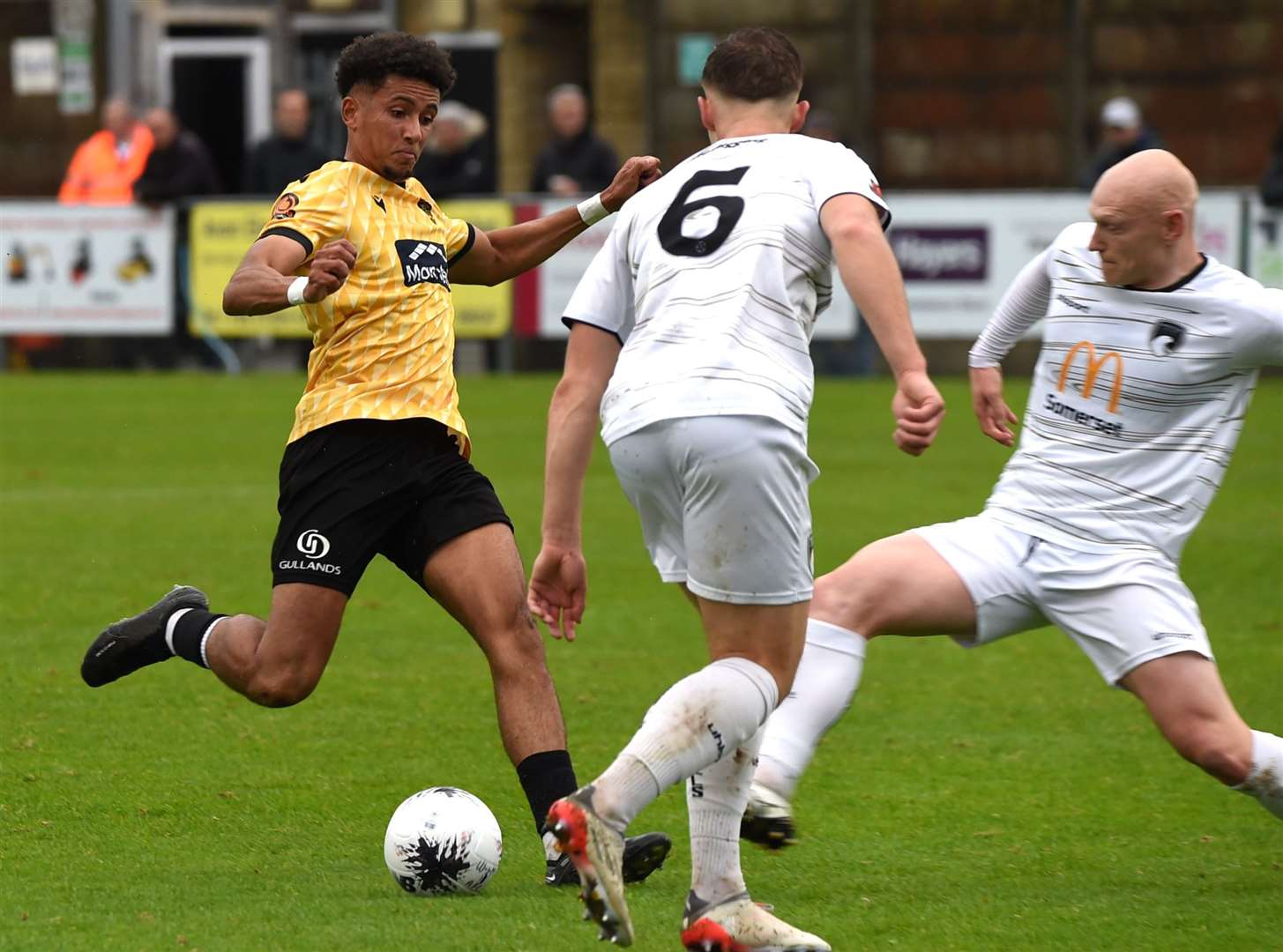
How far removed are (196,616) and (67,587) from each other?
→ 13.6 feet

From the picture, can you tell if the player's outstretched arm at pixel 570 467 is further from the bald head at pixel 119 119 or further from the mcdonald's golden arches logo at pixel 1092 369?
the bald head at pixel 119 119

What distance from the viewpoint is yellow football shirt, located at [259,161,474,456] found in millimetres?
6070

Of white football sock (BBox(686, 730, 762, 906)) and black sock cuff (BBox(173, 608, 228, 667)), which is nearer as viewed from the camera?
white football sock (BBox(686, 730, 762, 906))

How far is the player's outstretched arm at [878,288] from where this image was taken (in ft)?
15.8

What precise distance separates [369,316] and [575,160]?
44.6 feet

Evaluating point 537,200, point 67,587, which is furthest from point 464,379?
point 67,587

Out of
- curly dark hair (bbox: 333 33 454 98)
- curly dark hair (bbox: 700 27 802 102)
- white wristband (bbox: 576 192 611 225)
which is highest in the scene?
curly dark hair (bbox: 333 33 454 98)

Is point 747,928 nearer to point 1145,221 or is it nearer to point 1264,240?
point 1145,221

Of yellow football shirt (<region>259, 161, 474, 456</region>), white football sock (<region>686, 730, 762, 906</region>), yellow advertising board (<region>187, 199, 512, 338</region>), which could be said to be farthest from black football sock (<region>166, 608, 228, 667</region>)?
yellow advertising board (<region>187, 199, 512, 338</region>)

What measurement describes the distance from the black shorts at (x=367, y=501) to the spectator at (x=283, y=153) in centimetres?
1418

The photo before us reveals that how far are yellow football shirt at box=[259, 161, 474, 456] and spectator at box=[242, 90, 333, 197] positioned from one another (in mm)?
14039

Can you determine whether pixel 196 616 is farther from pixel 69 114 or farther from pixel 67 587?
pixel 69 114

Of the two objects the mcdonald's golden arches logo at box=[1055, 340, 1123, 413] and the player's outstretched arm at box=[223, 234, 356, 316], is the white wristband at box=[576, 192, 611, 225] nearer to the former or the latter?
the player's outstretched arm at box=[223, 234, 356, 316]

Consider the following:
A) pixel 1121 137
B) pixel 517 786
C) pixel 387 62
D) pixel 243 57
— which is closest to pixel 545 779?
pixel 517 786
